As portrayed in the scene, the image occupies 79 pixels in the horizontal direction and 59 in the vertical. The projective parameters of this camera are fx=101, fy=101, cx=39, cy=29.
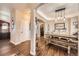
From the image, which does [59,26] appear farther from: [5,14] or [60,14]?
[5,14]

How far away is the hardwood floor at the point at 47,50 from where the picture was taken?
5.91 feet

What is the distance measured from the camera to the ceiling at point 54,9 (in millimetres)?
1756

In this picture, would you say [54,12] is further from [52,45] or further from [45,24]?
[52,45]

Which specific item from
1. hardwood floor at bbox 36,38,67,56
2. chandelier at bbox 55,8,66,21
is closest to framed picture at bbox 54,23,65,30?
chandelier at bbox 55,8,66,21

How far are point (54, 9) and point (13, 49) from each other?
1.02m

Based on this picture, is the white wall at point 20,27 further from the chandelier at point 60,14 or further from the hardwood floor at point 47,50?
the chandelier at point 60,14

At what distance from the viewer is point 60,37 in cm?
182

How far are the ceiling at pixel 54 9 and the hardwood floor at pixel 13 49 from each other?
23.8 inches

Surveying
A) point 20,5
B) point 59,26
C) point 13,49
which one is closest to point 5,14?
point 20,5

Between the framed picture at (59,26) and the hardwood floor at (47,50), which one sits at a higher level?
the framed picture at (59,26)

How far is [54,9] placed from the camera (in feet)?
5.91

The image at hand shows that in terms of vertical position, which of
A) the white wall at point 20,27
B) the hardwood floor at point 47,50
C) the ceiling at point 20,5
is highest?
the ceiling at point 20,5

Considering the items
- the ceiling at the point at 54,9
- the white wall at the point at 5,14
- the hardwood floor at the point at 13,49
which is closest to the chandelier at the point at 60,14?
Answer: the ceiling at the point at 54,9

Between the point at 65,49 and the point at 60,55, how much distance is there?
0.15 metres
